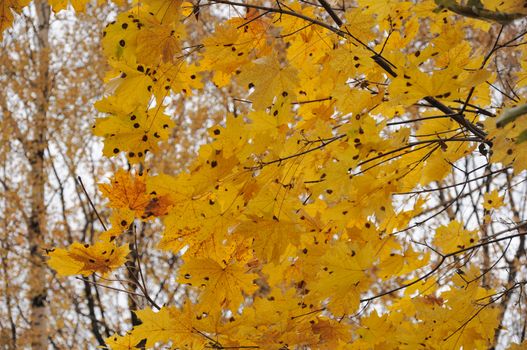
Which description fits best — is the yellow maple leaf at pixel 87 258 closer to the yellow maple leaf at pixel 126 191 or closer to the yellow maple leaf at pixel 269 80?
the yellow maple leaf at pixel 126 191

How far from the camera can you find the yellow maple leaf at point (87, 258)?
149 centimetres

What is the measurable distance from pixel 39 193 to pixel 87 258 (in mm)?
4153

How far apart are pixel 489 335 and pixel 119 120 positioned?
119 centimetres

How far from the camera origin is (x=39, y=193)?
532 cm

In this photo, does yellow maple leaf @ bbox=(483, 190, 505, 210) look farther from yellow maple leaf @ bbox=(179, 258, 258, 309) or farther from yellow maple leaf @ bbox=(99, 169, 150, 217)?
yellow maple leaf @ bbox=(99, 169, 150, 217)

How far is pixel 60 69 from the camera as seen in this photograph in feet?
19.0

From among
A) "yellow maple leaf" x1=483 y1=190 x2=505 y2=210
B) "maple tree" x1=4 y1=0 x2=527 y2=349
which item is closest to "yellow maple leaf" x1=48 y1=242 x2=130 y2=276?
"maple tree" x1=4 y1=0 x2=527 y2=349

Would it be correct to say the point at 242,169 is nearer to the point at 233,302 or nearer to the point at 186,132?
the point at 233,302

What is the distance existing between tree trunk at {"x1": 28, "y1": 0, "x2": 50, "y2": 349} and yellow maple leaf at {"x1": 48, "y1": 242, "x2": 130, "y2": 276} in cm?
343

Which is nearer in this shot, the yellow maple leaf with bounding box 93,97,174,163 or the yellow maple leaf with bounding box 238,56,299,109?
the yellow maple leaf with bounding box 238,56,299,109

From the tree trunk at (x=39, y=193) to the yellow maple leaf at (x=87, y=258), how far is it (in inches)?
135

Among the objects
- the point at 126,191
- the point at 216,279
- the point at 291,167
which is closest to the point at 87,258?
the point at 126,191

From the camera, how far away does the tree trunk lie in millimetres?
4855

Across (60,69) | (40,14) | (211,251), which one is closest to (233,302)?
(211,251)
